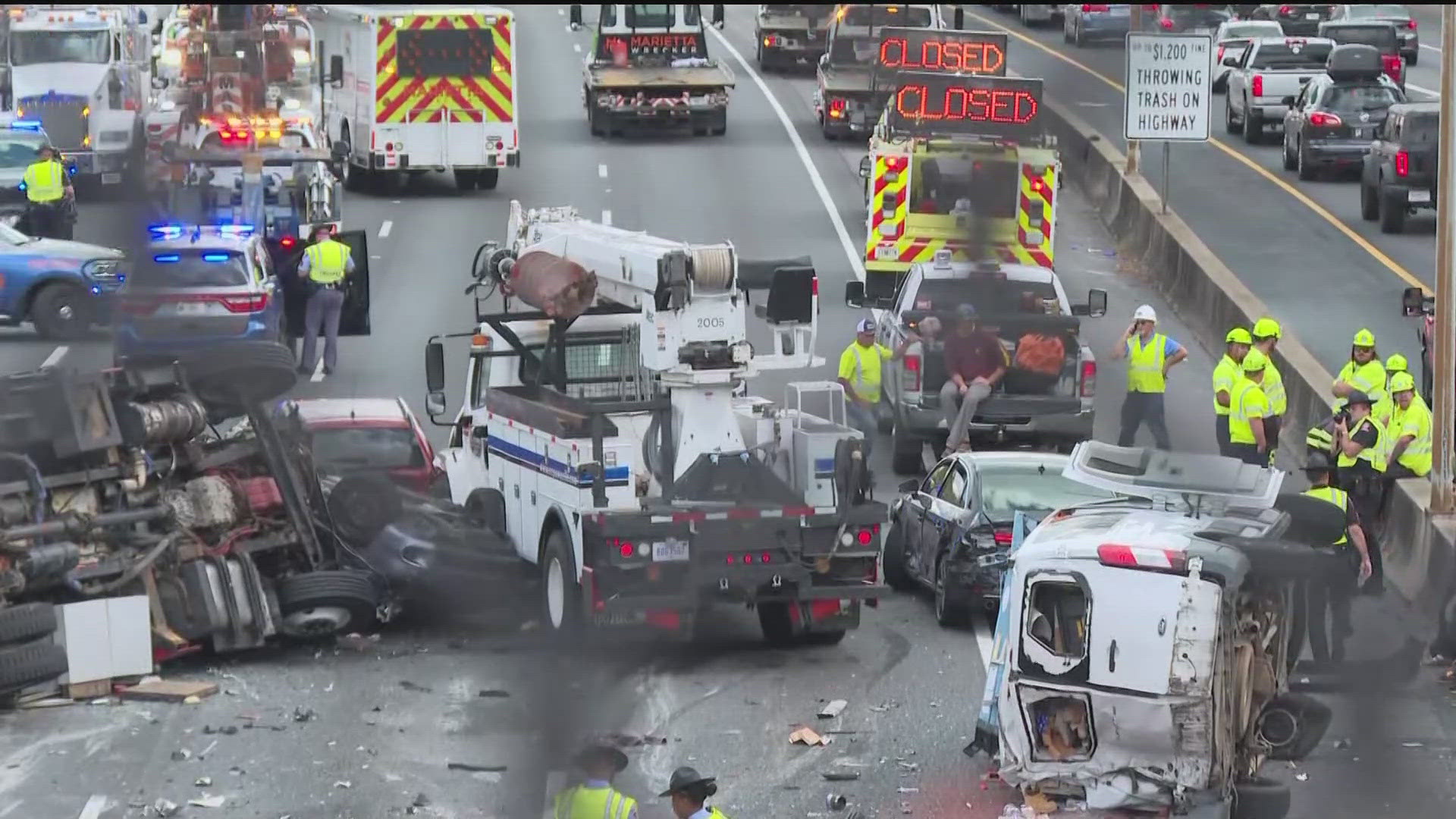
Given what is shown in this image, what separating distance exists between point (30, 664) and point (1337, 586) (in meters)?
7.06

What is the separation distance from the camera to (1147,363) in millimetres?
19344

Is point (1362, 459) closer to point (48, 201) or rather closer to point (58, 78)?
point (48, 201)

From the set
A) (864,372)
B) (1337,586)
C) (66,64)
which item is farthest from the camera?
(66,64)

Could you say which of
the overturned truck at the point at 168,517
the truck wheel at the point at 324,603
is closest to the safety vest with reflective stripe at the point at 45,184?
the overturned truck at the point at 168,517

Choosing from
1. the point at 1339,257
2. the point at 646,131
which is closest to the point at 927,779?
the point at 1339,257

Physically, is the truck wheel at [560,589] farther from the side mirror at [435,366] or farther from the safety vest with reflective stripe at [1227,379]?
the safety vest with reflective stripe at [1227,379]

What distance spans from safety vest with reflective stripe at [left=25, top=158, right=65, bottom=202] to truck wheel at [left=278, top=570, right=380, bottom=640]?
47.1 ft

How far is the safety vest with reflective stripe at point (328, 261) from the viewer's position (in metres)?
24.3

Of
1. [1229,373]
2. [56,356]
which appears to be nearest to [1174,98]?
[1229,373]

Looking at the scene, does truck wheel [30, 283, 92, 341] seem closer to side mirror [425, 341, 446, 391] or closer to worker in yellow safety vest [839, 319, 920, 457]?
worker in yellow safety vest [839, 319, 920, 457]

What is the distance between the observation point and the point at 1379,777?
1240cm

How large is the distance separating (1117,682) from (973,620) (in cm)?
512

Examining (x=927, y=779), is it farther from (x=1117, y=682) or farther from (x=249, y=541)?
(x=249, y=541)

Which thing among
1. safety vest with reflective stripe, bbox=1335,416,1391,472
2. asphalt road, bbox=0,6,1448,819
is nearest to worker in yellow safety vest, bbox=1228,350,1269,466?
safety vest with reflective stripe, bbox=1335,416,1391,472
